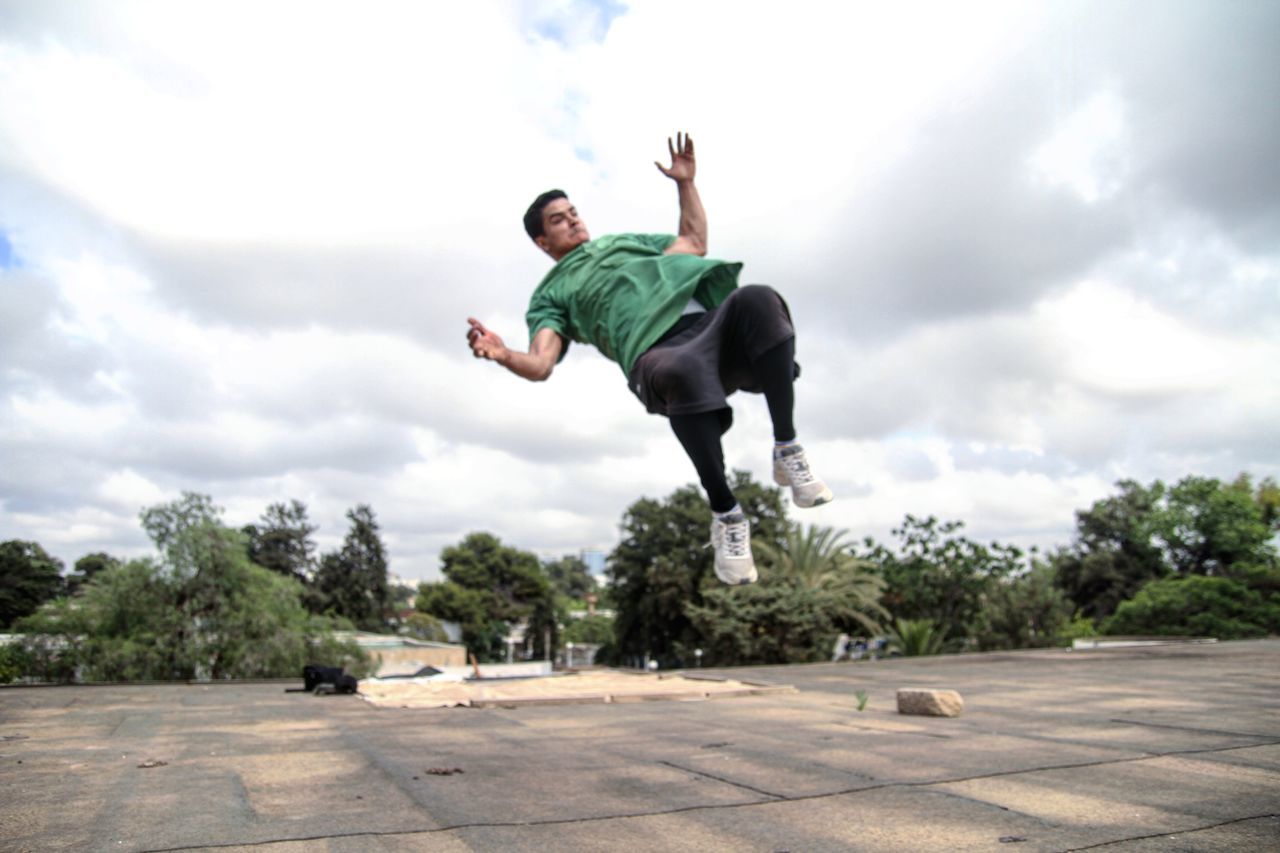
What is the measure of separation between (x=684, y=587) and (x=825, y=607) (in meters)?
6.72

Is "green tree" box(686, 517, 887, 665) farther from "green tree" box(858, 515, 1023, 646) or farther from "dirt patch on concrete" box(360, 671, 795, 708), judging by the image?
"dirt patch on concrete" box(360, 671, 795, 708)

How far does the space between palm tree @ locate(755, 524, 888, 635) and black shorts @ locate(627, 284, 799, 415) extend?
20095 millimetres

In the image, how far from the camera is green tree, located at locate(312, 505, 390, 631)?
4484 centimetres

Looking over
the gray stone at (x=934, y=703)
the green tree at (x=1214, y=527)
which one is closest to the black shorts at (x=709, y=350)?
the gray stone at (x=934, y=703)

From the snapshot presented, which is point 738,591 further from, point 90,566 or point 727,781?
Result: point 727,781

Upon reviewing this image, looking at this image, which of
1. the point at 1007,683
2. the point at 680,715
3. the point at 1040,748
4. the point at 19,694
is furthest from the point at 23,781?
the point at 1007,683

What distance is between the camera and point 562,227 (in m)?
3.50

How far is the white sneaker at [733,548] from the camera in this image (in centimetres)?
317

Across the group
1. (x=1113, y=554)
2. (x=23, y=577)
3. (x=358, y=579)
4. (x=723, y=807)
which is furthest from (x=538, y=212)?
(x=358, y=579)

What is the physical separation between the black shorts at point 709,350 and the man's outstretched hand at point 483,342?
0.51m

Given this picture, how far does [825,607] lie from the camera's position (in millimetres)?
22062

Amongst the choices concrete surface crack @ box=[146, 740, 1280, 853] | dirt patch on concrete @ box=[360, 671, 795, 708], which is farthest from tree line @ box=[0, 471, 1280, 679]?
concrete surface crack @ box=[146, 740, 1280, 853]

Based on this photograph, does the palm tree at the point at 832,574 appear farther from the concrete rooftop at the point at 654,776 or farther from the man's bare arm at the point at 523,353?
the man's bare arm at the point at 523,353

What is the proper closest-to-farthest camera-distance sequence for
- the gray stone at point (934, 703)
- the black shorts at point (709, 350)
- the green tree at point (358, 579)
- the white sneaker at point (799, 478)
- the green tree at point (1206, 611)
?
1. the black shorts at point (709, 350)
2. the white sneaker at point (799, 478)
3. the gray stone at point (934, 703)
4. the green tree at point (1206, 611)
5. the green tree at point (358, 579)
